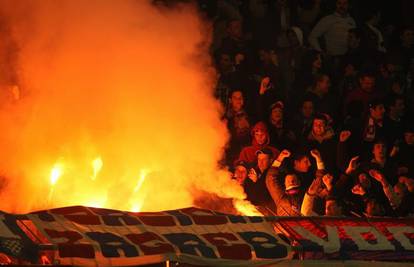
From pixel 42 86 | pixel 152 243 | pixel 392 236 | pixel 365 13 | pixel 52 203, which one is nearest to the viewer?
pixel 152 243

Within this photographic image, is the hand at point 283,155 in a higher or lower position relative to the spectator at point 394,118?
lower

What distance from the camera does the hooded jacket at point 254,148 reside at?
9.43 metres

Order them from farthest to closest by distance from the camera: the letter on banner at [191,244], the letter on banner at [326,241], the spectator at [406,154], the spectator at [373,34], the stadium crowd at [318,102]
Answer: the spectator at [373,34], the spectator at [406,154], the stadium crowd at [318,102], the letter on banner at [326,241], the letter on banner at [191,244]

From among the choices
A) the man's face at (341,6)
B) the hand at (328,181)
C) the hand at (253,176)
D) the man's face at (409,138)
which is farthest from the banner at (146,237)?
the man's face at (341,6)

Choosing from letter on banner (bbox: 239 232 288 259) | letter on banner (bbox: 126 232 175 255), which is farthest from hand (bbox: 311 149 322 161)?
letter on banner (bbox: 126 232 175 255)

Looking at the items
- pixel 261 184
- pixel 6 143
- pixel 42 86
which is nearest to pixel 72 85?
pixel 42 86

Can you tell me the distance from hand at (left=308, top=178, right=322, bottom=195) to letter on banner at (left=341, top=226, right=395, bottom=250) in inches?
51.6

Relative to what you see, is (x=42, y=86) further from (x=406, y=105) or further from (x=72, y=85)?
(x=406, y=105)

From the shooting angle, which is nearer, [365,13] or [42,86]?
[42,86]

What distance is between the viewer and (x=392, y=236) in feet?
25.7

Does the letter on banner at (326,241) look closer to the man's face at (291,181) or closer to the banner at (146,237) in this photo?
the banner at (146,237)

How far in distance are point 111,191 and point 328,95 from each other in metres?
2.77

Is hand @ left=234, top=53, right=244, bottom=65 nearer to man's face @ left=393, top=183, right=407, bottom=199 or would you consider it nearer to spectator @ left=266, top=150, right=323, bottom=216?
spectator @ left=266, top=150, right=323, bottom=216

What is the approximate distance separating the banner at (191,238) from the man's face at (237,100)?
84.5 inches
